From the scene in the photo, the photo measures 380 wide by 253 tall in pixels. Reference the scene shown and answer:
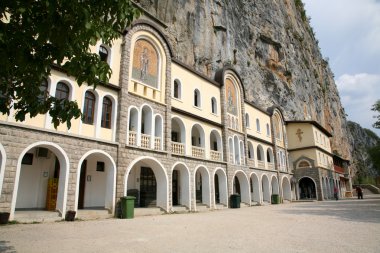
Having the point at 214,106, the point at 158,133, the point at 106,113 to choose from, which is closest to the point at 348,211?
the point at 214,106

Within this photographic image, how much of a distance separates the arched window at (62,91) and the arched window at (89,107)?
3.41 feet

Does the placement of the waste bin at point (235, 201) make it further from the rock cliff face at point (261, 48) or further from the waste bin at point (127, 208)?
the rock cliff face at point (261, 48)

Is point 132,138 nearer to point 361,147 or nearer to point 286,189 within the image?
point 286,189

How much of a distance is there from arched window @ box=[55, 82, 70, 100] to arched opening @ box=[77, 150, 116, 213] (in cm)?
340

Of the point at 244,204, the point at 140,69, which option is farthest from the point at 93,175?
the point at 244,204

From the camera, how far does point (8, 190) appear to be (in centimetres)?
1005

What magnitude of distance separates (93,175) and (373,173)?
4147 inches

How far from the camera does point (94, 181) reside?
1555 cm

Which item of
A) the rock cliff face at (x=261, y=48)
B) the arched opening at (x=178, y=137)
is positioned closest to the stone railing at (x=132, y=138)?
the arched opening at (x=178, y=137)

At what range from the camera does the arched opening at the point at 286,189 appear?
34000 millimetres

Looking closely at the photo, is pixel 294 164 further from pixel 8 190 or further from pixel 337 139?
pixel 8 190

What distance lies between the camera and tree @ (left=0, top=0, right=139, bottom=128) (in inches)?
152

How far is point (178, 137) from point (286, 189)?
1979 cm

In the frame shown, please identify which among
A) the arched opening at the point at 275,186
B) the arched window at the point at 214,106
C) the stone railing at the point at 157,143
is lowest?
the arched opening at the point at 275,186
